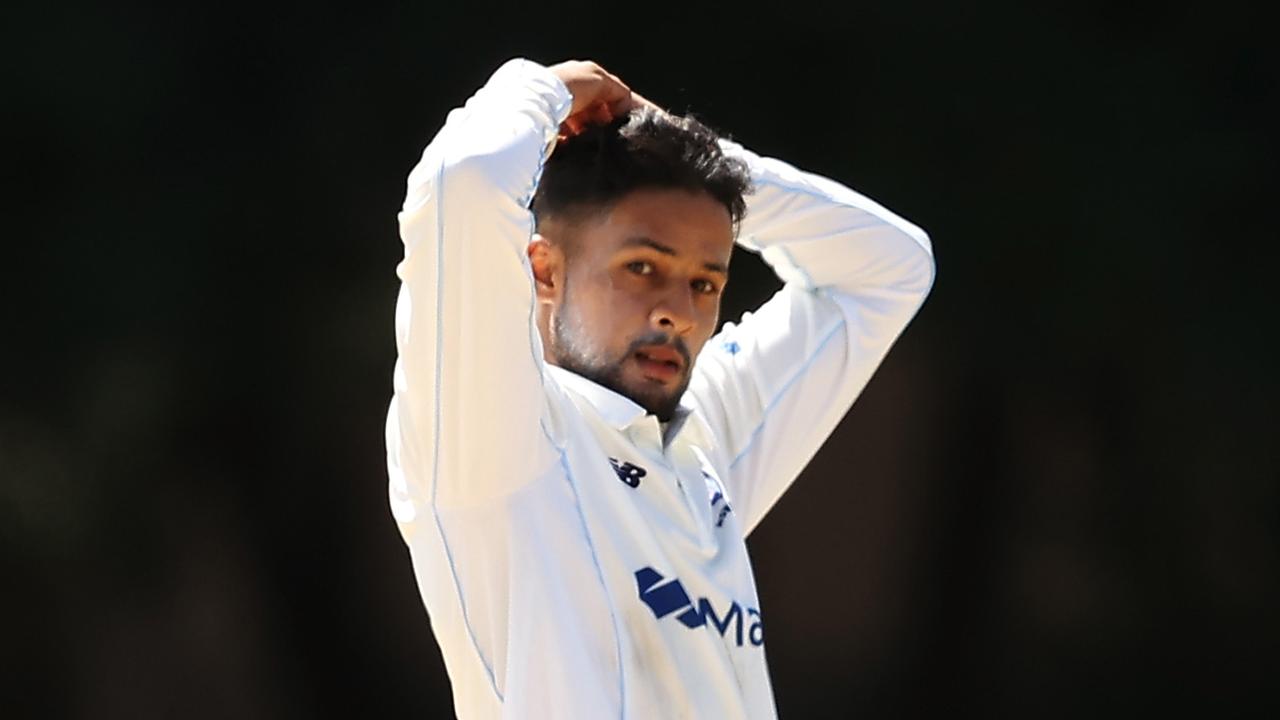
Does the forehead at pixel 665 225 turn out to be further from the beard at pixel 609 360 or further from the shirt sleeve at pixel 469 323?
the shirt sleeve at pixel 469 323

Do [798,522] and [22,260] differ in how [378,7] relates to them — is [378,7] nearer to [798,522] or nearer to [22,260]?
[22,260]

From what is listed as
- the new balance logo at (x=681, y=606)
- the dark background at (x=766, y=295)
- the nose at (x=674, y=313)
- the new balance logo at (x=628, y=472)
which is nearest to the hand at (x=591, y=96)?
the nose at (x=674, y=313)

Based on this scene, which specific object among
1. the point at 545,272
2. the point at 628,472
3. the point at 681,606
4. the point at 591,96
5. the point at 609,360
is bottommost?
the point at 681,606

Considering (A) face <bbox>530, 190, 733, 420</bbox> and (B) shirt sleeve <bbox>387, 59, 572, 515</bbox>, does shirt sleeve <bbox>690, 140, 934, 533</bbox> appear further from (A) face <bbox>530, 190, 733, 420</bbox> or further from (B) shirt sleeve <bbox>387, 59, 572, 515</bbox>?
(B) shirt sleeve <bbox>387, 59, 572, 515</bbox>

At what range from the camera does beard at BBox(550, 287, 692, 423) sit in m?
1.63

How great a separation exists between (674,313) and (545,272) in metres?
0.14

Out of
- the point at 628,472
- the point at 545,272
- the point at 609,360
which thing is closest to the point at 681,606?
the point at 628,472

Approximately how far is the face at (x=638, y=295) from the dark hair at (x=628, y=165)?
0.02 meters

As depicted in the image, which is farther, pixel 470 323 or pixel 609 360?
pixel 609 360

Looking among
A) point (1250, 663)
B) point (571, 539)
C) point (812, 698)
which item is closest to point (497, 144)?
point (571, 539)

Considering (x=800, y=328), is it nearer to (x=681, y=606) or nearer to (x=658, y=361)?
(x=658, y=361)

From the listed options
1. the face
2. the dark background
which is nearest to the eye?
the face

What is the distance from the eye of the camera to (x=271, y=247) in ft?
8.47

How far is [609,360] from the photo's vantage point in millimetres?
1637
